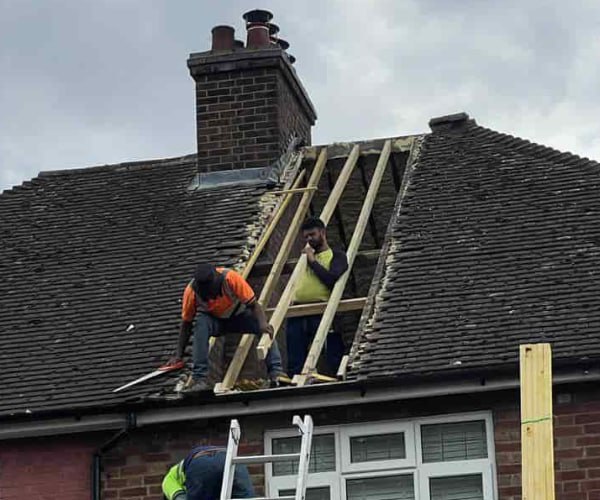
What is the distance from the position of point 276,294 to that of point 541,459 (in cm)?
795

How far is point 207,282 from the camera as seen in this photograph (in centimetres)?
1291

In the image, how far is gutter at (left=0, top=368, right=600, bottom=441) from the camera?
39.2 ft

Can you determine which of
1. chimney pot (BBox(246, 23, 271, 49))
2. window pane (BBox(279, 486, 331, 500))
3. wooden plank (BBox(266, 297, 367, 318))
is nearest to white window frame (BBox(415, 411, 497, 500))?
window pane (BBox(279, 486, 331, 500))

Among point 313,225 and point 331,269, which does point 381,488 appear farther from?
point 313,225

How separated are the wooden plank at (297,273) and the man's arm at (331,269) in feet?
0.48

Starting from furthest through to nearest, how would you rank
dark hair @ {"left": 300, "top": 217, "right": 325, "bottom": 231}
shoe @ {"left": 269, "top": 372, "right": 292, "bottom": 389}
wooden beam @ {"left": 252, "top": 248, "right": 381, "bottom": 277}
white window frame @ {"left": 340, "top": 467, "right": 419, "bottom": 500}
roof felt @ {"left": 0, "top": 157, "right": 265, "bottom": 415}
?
1. wooden beam @ {"left": 252, "top": 248, "right": 381, "bottom": 277}
2. dark hair @ {"left": 300, "top": 217, "right": 325, "bottom": 231}
3. roof felt @ {"left": 0, "top": 157, "right": 265, "bottom": 415}
4. shoe @ {"left": 269, "top": 372, "right": 292, "bottom": 389}
5. white window frame @ {"left": 340, "top": 467, "right": 419, "bottom": 500}

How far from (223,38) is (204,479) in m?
8.36

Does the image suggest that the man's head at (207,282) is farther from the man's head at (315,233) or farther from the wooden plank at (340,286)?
the man's head at (315,233)

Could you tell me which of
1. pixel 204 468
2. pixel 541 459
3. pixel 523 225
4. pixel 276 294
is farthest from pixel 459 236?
pixel 541 459

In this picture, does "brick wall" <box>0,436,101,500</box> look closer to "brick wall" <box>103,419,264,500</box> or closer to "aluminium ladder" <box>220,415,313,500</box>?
"brick wall" <box>103,419,264,500</box>

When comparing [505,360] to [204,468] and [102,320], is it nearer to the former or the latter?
[204,468]

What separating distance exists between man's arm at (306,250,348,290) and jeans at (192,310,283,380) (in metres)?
1.03

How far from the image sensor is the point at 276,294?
49.5 feet

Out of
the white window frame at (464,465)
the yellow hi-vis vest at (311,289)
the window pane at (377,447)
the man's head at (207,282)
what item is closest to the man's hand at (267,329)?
the man's head at (207,282)
